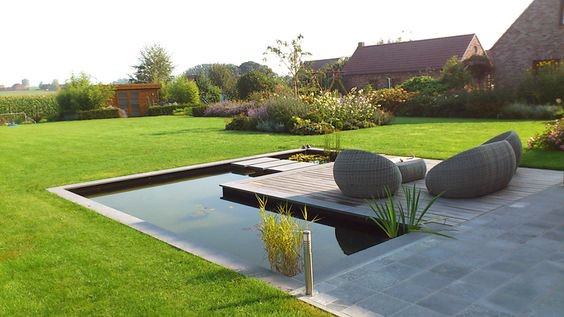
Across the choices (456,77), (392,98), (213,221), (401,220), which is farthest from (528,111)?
(213,221)

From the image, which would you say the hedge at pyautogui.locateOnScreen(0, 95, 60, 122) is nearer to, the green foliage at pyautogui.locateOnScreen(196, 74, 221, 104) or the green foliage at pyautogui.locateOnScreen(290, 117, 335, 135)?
the green foliage at pyautogui.locateOnScreen(196, 74, 221, 104)

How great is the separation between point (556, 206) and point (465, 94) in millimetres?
15756

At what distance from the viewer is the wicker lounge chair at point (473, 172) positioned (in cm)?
564

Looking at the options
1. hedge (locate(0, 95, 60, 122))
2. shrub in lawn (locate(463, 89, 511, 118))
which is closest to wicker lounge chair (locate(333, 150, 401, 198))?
shrub in lawn (locate(463, 89, 511, 118))

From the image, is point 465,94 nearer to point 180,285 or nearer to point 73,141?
point 73,141

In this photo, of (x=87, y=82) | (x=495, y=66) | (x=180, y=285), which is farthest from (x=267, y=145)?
(x=87, y=82)

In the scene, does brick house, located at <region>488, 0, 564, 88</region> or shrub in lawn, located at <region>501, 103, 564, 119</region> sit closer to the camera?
shrub in lawn, located at <region>501, 103, 564, 119</region>

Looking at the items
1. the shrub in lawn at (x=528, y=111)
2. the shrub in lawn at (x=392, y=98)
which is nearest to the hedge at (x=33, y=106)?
the shrub in lawn at (x=392, y=98)

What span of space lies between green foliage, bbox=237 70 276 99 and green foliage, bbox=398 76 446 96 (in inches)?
314

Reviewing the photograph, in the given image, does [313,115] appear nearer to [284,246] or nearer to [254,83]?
[284,246]

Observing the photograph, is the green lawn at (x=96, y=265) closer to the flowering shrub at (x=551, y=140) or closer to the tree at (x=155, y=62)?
the flowering shrub at (x=551, y=140)

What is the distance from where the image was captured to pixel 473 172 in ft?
18.5

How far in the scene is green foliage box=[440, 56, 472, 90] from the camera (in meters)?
23.2

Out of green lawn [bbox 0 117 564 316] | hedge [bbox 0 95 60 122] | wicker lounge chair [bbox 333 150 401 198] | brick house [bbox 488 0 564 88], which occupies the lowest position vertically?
green lawn [bbox 0 117 564 316]
